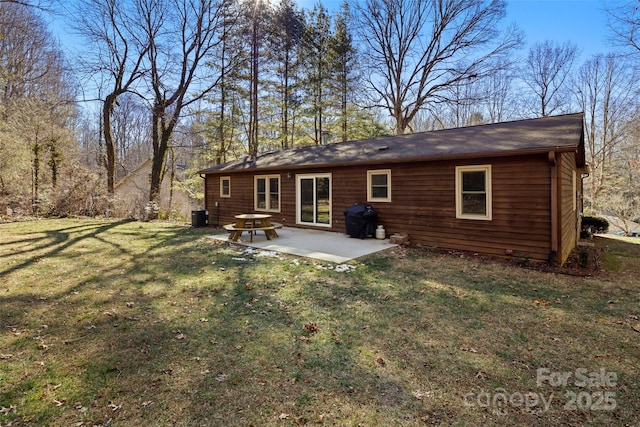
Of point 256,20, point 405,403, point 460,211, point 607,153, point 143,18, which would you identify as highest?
point 256,20

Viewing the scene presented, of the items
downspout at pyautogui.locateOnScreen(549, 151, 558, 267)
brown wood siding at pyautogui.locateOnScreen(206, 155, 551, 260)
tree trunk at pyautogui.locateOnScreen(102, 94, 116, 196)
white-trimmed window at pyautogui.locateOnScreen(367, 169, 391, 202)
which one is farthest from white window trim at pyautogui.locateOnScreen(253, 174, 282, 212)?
tree trunk at pyautogui.locateOnScreen(102, 94, 116, 196)

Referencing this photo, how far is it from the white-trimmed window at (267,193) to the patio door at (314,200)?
104cm

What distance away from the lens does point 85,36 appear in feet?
45.7

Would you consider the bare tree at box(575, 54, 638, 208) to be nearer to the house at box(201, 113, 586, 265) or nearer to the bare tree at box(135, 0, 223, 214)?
the house at box(201, 113, 586, 265)

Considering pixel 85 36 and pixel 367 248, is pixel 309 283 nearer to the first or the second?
pixel 367 248

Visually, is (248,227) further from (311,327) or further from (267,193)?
(311,327)

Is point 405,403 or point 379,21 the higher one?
point 379,21

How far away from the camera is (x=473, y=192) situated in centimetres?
704

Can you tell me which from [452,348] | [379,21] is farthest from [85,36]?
[452,348]

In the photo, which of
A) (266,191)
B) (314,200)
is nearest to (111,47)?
(266,191)

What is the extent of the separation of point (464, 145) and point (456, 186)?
107cm

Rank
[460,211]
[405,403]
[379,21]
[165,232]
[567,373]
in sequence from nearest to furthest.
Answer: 1. [405,403]
2. [567,373]
3. [460,211]
4. [165,232]
5. [379,21]

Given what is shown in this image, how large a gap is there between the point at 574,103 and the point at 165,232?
25.8 meters

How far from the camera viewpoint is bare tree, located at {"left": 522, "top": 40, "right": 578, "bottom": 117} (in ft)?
66.8
